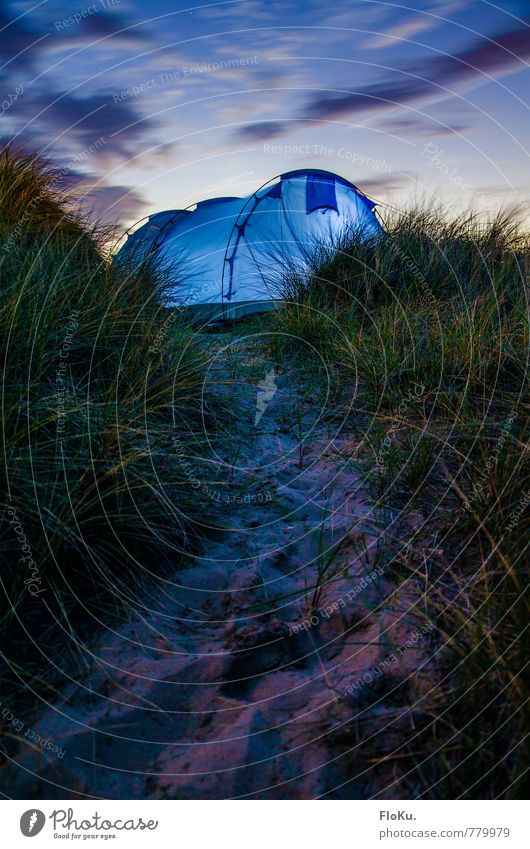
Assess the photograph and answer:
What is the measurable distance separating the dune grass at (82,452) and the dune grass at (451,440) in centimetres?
100

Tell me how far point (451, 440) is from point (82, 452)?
167 cm

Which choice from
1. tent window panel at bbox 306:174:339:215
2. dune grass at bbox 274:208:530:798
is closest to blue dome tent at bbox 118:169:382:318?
tent window panel at bbox 306:174:339:215

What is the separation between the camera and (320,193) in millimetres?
8164

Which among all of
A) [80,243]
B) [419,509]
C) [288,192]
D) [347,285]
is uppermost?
[288,192]

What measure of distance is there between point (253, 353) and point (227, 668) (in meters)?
3.32

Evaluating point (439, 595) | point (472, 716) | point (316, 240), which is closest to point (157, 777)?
point (472, 716)

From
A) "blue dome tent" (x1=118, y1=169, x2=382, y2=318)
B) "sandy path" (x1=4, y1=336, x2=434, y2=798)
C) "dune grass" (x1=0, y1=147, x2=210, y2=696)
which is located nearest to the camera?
"sandy path" (x1=4, y1=336, x2=434, y2=798)

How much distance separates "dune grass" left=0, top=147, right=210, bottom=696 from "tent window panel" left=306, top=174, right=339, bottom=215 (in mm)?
5361

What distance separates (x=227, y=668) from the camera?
1791mm

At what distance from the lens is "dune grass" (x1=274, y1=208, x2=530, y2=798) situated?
1.31m

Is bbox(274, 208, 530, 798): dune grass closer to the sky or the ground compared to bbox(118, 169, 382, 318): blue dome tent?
closer to the ground

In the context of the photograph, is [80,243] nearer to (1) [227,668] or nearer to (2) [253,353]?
(2) [253,353]

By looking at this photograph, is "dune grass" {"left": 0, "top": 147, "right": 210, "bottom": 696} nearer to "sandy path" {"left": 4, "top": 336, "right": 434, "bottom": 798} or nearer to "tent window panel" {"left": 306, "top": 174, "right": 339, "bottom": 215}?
"sandy path" {"left": 4, "top": 336, "right": 434, "bottom": 798}

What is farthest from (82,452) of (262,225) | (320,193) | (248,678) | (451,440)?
(320,193)
